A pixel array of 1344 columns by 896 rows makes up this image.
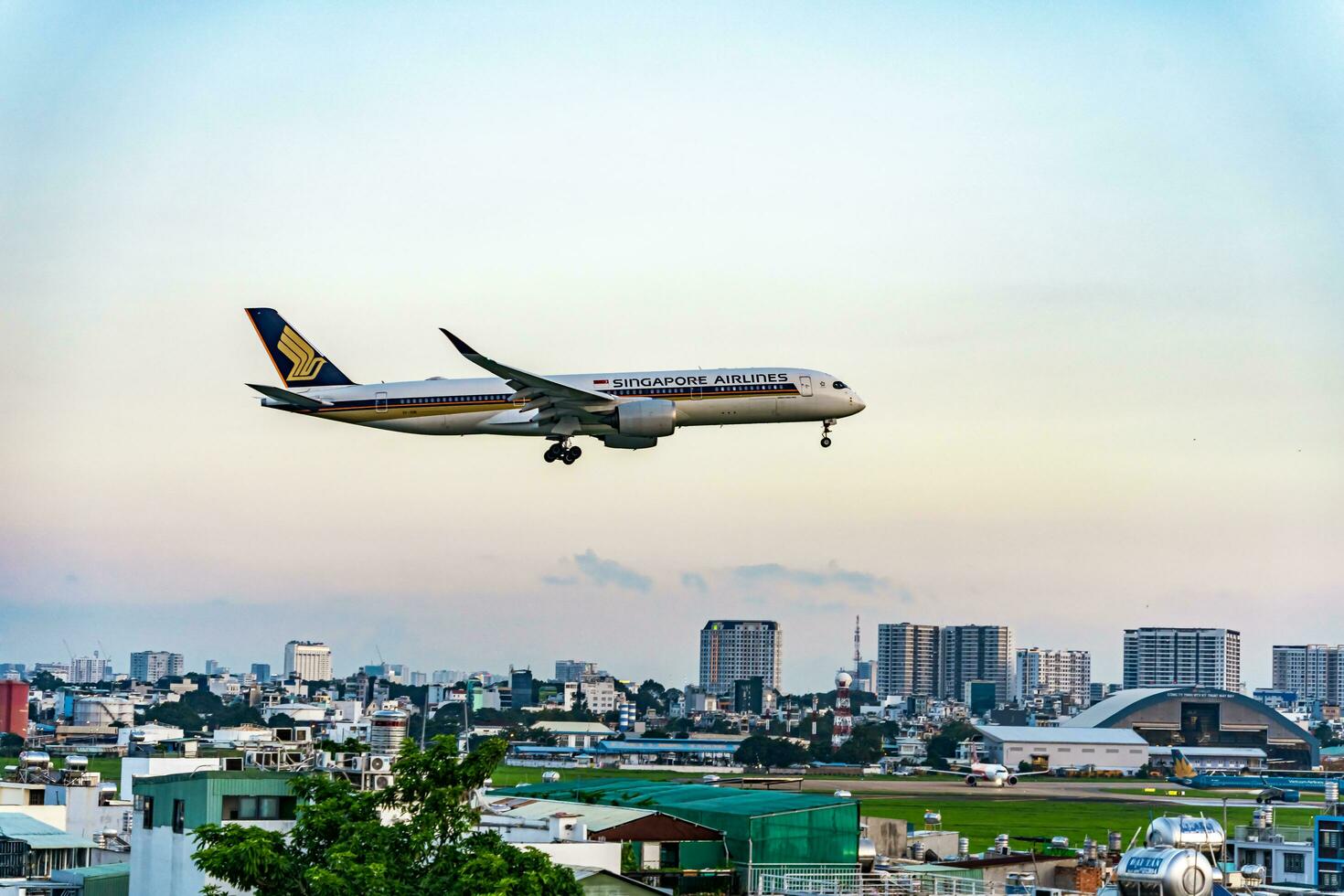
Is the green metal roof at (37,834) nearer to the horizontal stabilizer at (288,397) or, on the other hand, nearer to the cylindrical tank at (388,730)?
the cylindrical tank at (388,730)

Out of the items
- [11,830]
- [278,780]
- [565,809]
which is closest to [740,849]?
[565,809]

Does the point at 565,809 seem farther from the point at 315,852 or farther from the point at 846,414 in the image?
the point at 315,852

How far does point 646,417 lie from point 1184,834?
137ft

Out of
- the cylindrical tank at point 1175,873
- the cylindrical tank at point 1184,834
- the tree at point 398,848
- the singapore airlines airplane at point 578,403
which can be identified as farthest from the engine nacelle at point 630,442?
the cylindrical tank at point 1175,873

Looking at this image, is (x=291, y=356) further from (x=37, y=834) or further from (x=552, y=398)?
(x=37, y=834)

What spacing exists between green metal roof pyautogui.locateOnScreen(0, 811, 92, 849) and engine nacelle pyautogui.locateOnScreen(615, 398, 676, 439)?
31.3m

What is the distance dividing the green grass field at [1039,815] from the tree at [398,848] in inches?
3223

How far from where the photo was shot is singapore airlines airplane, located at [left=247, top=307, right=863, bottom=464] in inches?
3455

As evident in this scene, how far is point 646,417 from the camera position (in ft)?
285

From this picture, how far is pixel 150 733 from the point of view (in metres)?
128

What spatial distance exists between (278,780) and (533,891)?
1739cm

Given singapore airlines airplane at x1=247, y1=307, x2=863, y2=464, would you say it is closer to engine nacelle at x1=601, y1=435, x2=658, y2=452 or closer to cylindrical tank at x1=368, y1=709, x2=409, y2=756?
engine nacelle at x1=601, y1=435, x2=658, y2=452

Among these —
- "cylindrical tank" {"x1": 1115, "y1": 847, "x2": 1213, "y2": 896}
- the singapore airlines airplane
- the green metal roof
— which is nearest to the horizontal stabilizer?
the singapore airlines airplane

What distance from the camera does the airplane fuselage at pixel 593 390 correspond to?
8844cm
